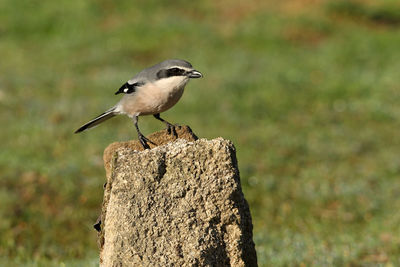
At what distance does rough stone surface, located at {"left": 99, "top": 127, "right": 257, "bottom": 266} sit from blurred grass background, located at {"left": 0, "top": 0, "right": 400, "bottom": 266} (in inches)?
140

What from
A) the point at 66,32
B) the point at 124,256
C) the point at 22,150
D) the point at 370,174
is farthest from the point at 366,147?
the point at 66,32

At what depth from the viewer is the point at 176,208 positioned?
15.8ft

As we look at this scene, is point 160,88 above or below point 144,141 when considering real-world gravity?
above

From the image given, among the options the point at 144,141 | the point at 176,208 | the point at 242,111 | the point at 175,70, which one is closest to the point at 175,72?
the point at 175,70

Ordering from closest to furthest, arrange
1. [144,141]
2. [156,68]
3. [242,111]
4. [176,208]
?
[176,208] < [144,141] < [156,68] < [242,111]

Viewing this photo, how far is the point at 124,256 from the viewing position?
15.1ft

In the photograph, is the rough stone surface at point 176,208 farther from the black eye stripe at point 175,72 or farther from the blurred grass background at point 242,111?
the blurred grass background at point 242,111

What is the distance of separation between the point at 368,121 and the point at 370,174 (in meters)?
3.99

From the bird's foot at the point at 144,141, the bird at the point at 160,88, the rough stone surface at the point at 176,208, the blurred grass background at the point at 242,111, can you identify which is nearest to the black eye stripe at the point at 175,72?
the bird at the point at 160,88

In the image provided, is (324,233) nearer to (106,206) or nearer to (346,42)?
(106,206)

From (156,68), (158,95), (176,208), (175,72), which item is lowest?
(176,208)

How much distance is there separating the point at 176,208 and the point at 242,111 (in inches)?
502

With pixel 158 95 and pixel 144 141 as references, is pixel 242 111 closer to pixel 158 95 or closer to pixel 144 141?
pixel 158 95

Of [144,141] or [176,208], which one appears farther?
[144,141]
